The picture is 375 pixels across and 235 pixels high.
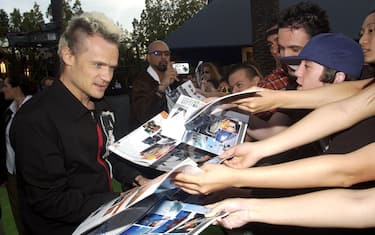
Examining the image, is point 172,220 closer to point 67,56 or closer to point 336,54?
A: point 67,56

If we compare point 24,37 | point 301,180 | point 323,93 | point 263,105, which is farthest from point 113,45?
point 24,37

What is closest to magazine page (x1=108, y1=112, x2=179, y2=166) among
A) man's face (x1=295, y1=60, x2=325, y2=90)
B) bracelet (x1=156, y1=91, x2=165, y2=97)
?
man's face (x1=295, y1=60, x2=325, y2=90)

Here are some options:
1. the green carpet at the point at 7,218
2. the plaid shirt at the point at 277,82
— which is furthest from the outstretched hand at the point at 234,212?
the green carpet at the point at 7,218

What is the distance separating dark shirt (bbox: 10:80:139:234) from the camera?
165cm

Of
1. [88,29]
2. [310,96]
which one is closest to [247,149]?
[310,96]

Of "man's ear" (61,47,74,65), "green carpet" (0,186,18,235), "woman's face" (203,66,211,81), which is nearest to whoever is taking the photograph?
"man's ear" (61,47,74,65)

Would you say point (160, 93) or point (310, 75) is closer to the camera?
point (310, 75)

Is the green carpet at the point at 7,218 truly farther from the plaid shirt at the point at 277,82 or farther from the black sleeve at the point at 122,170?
the plaid shirt at the point at 277,82

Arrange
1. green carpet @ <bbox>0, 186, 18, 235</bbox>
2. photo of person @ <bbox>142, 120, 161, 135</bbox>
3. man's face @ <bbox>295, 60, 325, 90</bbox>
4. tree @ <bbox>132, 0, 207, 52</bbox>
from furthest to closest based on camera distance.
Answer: tree @ <bbox>132, 0, 207, 52</bbox> < green carpet @ <bbox>0, 186, 18, 235</bbox> < man's face @ <bbox>295, 60, 325, 90</bbox> < photo of person @ <bbox>142, 120, 161, 135</bbox>

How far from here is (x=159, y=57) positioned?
381cm

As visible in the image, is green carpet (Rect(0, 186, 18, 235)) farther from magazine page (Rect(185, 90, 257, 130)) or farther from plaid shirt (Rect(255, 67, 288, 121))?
magazine page (Rect(185, 90, 257, 130))

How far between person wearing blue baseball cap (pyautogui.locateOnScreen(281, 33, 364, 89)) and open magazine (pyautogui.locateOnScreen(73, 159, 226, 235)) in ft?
3.44

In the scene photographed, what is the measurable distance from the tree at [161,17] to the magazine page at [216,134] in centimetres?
3384

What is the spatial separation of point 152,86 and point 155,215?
2.37 meters
